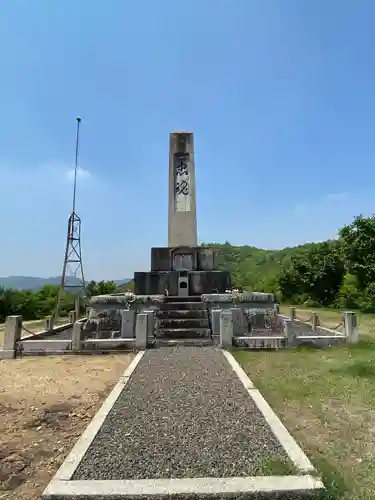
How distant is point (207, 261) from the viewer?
44.8 ft

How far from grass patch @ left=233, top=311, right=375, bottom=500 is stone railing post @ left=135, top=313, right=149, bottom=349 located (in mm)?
2214

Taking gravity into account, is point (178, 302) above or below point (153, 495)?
above

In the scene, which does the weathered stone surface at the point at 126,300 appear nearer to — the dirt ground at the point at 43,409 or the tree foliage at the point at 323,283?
the dirt ground at the point at 43,409

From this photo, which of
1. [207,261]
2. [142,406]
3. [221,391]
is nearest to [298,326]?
[207,261]

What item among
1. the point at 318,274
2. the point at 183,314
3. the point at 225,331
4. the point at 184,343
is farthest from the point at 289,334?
the point at 318,274

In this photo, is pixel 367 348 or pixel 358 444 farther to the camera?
pixel 367 348

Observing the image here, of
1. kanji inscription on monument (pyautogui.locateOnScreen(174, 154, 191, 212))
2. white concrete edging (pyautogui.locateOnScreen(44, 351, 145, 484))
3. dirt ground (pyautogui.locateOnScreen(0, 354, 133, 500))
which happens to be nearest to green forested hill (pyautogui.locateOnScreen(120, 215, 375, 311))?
kanji inscription on monument (pyautogui.locateOnScreen(174, 154, 191, 212))

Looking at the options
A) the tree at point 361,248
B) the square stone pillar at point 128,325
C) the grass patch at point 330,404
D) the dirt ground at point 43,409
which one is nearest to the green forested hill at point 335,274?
the tree at point 361,248

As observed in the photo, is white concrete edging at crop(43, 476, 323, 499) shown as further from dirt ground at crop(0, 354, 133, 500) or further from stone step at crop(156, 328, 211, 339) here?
stone step at crop(156, 328, 211, 339)

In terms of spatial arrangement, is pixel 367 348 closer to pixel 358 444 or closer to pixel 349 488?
pixel 358 444

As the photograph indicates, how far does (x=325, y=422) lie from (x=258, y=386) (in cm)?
148

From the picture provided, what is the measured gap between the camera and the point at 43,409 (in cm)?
488

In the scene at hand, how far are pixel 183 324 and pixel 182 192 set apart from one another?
242 inches

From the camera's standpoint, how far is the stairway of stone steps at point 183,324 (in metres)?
9.23
